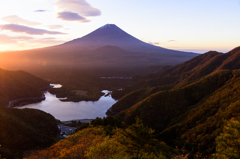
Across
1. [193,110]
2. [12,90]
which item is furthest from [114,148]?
[12,90]

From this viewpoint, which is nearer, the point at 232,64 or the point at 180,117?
the point at 180,117

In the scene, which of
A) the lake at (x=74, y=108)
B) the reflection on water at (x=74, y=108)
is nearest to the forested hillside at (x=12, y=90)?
the lake at (x=74, y=108)

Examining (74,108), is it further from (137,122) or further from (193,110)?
(137,122)

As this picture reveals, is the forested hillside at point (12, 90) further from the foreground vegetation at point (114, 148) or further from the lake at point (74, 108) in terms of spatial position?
the foreground vegetation at point (114, 148)

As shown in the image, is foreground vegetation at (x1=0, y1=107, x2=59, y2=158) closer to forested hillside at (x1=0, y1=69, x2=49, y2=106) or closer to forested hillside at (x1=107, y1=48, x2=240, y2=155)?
forested hillside at (x1=107, y1=48, x2=240, y2=155)

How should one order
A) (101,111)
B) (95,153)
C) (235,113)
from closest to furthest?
1. (95,153)
2. (235,113)
3. (101,111)

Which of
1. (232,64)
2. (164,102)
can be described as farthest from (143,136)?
(232,64)

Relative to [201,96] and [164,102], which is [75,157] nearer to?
[164,102]

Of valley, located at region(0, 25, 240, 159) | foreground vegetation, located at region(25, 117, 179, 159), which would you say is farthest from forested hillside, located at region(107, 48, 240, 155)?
foreground vegetation, located at region(25, 117, 179, 159)
